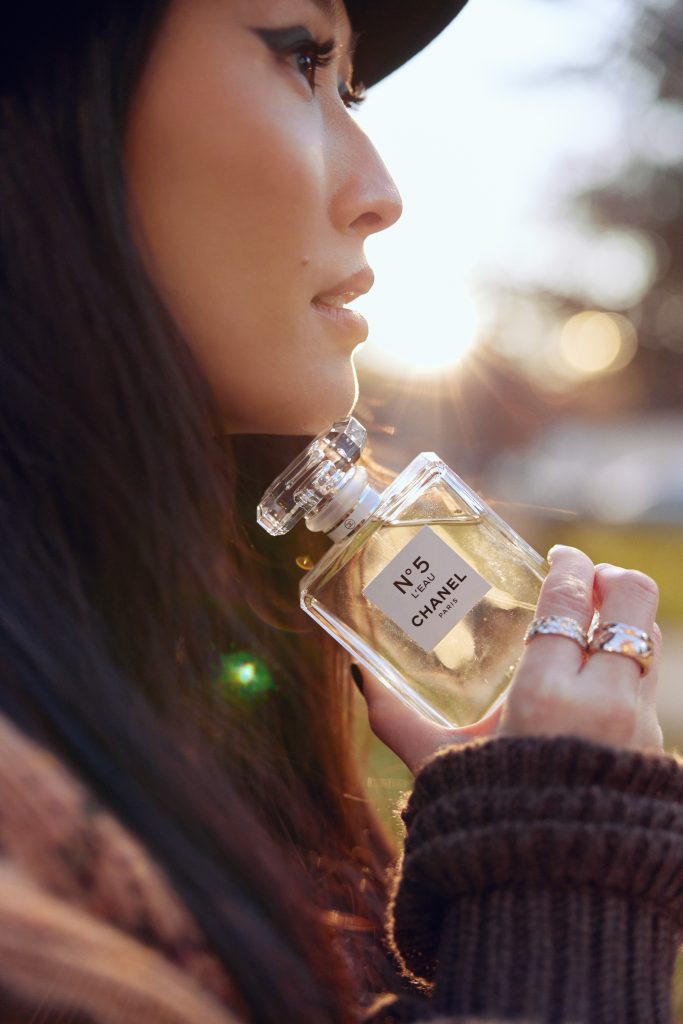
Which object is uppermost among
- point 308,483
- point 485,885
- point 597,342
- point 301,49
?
point 597,342

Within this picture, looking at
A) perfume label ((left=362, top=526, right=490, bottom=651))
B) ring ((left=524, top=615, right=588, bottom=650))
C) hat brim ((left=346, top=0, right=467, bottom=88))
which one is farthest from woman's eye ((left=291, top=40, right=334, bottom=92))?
ring ((left=524, top=615, right=588, bottom=650))

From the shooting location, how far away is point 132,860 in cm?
67

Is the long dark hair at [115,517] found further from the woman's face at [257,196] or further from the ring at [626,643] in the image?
the ring at [626,643]

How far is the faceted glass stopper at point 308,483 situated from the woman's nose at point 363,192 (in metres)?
0.30

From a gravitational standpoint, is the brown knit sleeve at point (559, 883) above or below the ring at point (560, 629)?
below

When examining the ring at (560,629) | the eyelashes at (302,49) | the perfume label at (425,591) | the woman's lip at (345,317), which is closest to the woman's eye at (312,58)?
the eyelashes at (302,49)

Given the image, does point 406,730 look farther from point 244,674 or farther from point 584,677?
point 584,677

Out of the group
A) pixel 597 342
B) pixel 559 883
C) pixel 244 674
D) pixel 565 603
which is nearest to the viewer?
pixel 559 883

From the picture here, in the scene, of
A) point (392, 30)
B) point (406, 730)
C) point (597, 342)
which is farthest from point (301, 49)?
point (597, 342)

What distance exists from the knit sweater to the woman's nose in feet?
2.29

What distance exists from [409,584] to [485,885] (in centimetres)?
39

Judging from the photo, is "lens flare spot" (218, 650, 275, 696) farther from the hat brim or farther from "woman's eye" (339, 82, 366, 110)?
the hat brim

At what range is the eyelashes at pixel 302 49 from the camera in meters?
1.12

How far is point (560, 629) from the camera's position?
1.04 meters
